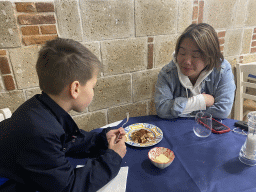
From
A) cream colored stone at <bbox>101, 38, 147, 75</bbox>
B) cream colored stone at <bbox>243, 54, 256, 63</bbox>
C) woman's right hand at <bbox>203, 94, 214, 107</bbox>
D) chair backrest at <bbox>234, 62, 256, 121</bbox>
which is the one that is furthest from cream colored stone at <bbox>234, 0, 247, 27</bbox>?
woman's right hand at <bbox>203, 94, 214, 107</bbox>

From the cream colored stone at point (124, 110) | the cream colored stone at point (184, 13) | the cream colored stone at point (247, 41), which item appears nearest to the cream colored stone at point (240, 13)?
the cream colored stone at point (247, 41)

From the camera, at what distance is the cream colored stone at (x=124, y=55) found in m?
1.70

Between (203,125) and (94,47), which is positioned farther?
(94,47)

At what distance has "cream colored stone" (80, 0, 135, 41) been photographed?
5.02ft

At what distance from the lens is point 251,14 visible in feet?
7.26

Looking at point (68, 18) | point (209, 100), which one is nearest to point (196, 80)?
point (209, 100)

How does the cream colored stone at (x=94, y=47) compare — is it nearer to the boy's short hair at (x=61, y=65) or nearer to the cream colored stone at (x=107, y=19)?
the cream colored stone at (x=107, y=19)

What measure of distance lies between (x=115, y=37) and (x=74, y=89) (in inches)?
39.8

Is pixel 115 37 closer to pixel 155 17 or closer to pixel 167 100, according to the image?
pixel 155 17

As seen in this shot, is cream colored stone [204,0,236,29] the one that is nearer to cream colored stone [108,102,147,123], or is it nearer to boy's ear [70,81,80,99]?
cream colored stone [108,102,147,123]

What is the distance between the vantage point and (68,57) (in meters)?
0.80

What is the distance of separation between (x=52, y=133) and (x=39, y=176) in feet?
0.55

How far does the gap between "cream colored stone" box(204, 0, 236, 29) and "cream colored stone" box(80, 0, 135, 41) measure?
3.04 ft

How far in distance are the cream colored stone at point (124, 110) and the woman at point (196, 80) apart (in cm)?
59
